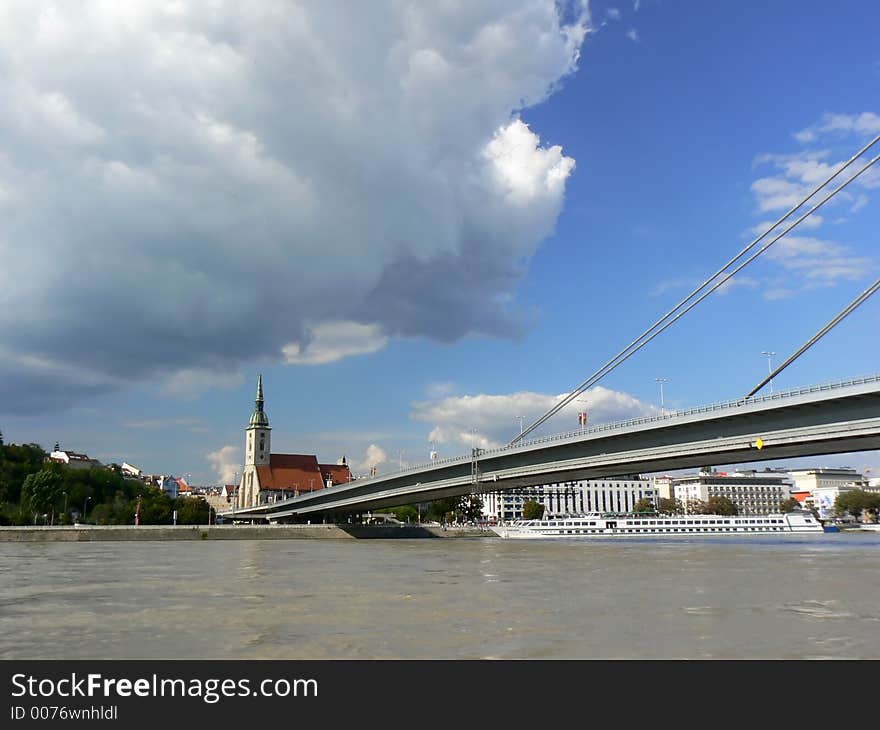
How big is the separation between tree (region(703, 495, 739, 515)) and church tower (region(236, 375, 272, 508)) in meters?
105

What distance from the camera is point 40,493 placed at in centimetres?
9456

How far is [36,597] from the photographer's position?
790 inches

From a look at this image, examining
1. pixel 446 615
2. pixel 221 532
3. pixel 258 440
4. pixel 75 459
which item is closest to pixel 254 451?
pixel 258 440

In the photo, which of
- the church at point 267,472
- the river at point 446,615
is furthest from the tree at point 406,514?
the river at point 446,615

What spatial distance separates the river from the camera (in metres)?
11.7

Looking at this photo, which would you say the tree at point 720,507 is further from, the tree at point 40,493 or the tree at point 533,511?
the tree at point 40,493

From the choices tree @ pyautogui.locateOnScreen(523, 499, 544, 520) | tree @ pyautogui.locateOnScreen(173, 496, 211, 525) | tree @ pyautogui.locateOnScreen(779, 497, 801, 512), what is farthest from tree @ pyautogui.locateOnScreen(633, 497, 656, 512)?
tree @ pyautogui.locateOnScreen(173, 496, 211, 525)

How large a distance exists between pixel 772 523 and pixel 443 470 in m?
59.6

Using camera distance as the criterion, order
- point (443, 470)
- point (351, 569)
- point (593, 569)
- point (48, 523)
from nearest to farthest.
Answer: point (593, 569) → point (351, 569) → point (443, 470) → point (48, 523)

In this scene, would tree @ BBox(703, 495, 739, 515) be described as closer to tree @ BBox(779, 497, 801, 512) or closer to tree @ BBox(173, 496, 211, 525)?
tree @ BBox(779, 497, 801, 512)

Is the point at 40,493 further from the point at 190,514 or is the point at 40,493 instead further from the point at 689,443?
the point at 689,443

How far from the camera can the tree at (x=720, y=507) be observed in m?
167
